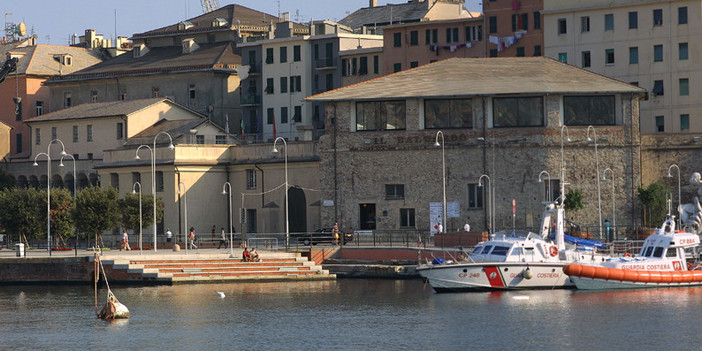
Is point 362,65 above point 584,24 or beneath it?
beneath

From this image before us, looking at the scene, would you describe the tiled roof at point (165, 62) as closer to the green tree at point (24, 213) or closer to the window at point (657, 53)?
the green tree at point (24, 213)

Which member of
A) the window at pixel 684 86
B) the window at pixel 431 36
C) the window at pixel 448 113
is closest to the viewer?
the window at pixel 448 113

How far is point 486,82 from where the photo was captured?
3494 inches

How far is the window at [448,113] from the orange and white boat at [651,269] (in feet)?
66.8

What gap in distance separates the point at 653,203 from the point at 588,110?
6.70 m

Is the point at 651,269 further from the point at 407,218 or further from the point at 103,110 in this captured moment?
the point at 103,110

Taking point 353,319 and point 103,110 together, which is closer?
point 353,319

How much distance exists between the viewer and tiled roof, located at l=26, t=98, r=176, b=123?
111912 mm

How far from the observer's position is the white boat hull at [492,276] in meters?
67.3

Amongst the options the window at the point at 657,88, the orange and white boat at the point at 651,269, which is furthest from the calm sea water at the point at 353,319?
the window at the point at 657,88

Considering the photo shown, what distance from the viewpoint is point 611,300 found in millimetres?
64375

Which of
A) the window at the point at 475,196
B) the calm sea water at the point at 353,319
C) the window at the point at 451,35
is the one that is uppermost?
the window at the point at 451,35

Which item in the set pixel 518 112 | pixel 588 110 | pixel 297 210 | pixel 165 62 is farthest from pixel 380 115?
pixel 165 62

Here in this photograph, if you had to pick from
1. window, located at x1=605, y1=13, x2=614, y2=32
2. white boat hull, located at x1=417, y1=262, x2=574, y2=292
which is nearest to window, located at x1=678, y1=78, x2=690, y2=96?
window, located at x1=605, y1=13, x2=614, y2=32
